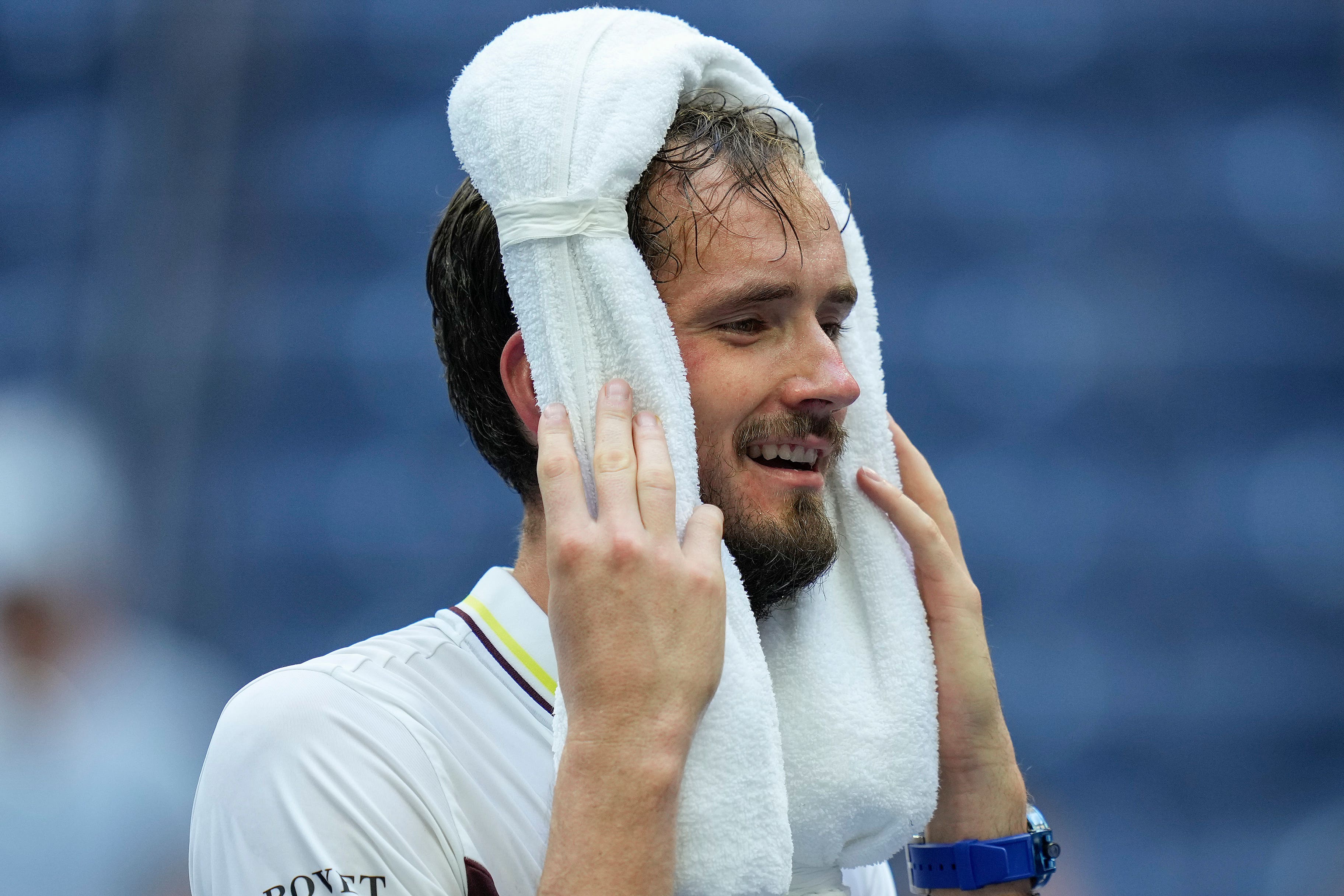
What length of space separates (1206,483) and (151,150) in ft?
9.80

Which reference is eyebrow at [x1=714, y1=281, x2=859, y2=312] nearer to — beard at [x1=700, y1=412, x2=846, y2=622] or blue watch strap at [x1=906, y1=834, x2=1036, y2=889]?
beard at [x1=700, y1=412, x2=846, y2=622]

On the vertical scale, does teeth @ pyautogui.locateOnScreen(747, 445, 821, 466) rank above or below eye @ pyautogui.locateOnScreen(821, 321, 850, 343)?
below

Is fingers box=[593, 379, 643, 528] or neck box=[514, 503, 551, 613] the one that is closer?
fingers box=[593, 379, 643, 528]

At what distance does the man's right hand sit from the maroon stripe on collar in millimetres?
162

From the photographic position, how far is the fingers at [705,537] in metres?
0.85

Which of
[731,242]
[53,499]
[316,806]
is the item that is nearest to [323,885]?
[316,806]

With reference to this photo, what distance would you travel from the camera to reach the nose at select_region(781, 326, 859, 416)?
0.99 metres

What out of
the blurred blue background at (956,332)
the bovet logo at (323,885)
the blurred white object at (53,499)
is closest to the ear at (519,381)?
the bovet logo at (323,885)

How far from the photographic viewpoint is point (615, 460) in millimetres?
859

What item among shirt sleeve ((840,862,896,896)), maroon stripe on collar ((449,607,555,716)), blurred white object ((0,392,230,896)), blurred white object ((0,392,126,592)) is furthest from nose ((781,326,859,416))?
blurred white object ((0,392,126,592))

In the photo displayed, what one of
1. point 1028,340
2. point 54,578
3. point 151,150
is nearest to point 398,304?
point 151,150

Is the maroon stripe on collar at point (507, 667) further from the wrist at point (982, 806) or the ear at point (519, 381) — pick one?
the wrist at point (982, 806)

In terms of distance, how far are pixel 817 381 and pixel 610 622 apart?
31 centimetres

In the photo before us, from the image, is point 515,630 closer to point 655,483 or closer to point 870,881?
point 655,483
